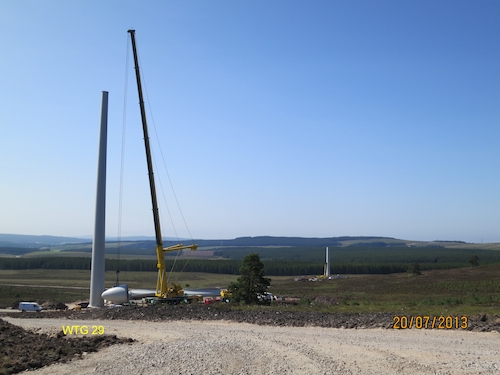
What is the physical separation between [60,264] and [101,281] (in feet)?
419

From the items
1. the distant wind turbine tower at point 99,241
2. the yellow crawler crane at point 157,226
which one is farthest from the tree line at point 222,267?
the distant wind turbine tower at point 99,241

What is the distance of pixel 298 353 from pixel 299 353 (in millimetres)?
36

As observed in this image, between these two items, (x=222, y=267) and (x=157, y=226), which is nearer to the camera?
(x=157, y=226)

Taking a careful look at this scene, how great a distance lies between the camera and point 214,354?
16969 millimetres

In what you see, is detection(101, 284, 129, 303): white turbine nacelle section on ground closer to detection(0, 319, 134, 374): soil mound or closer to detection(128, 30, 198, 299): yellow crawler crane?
detection(128, 30, 198, 299): yellow crawler crane

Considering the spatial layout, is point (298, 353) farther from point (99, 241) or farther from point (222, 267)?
point (222, 267)

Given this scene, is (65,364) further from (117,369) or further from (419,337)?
(419,337)

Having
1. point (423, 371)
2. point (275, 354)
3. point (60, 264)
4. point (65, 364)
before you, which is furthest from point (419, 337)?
point (60, 264)

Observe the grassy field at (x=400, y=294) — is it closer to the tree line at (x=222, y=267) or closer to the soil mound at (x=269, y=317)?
the soil mound at (x=269, y=317)
